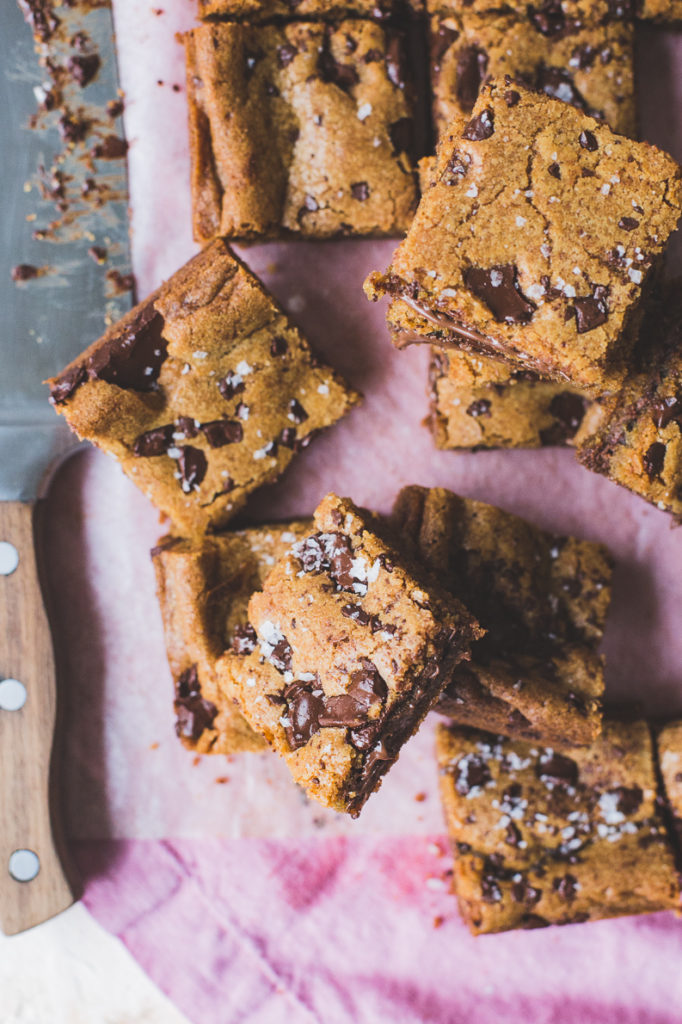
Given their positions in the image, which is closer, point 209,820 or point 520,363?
point 520,363

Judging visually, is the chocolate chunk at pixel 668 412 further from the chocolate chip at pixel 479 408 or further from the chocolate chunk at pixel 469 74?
the chocolate chunk at pixel 469 74

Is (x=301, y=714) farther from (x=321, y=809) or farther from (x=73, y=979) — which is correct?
(x=73, y=979)

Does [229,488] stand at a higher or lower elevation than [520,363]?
lower

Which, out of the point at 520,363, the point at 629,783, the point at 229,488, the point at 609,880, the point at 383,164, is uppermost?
the point at 383,164

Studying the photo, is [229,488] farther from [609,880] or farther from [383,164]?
[609,880]

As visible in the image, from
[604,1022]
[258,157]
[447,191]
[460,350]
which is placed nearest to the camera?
[447,191]

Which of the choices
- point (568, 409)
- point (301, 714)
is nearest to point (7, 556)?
point (301, 714)

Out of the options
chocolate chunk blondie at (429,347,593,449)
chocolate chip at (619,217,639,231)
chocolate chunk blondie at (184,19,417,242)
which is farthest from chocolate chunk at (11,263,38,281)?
chocolate chip at (619,217,639,231)

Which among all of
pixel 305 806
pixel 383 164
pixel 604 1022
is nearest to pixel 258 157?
pixel 383 164

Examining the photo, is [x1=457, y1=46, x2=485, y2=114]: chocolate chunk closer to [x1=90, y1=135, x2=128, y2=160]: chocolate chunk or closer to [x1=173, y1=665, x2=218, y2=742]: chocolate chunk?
[x1=90, y1=135, x2=128, y2=160]: chocolate chunk
